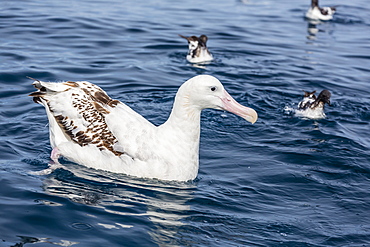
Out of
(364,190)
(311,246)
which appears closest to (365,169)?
(364,190)

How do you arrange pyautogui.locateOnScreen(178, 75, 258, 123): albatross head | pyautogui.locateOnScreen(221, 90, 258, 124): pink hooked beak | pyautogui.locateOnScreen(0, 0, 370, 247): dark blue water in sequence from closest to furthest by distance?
1. pyautogui.locateOnScreen(0, 0, 370, 247): dark blue water
2. pyautogui.locateOnScreen(178, 75, 258, 123): albatross head
3. pyautogui.locateOnScreen(221, 90, 258, 124): pink hooked beak

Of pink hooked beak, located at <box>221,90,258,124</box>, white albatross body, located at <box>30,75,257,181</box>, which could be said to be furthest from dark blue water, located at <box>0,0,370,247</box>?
pink hooked beak, located at <box>221,90,258,124</box>

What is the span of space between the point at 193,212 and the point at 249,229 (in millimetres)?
806

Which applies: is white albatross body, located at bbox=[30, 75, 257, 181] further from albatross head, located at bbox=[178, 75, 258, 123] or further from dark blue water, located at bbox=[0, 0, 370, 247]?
dark blue water, located at bbox=[0, 0, 370, 247]

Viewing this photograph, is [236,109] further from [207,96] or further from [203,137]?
[203,137]

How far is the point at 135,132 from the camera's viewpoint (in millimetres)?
8328

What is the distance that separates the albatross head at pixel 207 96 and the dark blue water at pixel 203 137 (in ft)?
3.91

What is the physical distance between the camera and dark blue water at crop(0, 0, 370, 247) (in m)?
7.12

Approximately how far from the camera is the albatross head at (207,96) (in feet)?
25.7

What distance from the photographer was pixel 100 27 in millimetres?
18531

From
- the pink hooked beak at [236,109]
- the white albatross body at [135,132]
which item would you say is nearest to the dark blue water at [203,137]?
the white albatross body at [135,132]

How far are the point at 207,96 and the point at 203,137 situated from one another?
2606mm

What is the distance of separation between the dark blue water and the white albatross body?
0.73 feet

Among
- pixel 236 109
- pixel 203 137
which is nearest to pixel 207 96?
pixel 236 109
